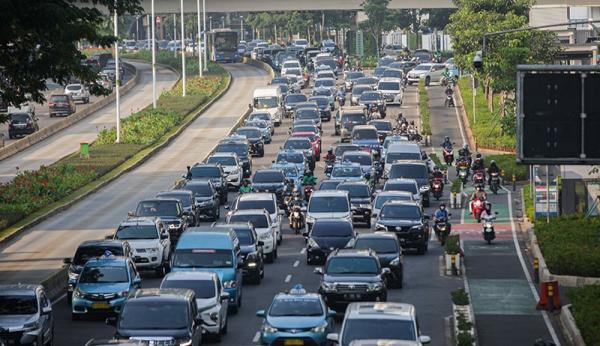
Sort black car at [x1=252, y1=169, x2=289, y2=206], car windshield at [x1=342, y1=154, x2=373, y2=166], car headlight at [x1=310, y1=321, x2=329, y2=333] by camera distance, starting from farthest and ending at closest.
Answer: car windshield at [x1=342, y1=154, x2=373, y2=166], black car at [x1=252, y1=169, x2=289, y2=206], car headlight at [x1=310, y1=321, x2=329, y2=333]

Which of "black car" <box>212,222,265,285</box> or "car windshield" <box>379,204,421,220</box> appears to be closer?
"black car" <box>212,222,265,285</box>

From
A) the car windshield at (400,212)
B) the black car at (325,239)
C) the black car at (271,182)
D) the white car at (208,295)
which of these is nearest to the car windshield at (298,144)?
the black car at (271,182)

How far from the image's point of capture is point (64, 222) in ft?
206

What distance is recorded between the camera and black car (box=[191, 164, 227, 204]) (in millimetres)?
66625

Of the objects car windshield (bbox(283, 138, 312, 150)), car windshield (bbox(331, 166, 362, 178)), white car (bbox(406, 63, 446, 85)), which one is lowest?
car windshield (bbox(331, 166, 362, 178))

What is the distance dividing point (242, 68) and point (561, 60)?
210 ft

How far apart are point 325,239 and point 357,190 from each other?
1017 cm

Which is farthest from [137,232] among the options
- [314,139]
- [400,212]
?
[314,139]

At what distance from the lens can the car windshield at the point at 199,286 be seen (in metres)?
37.6

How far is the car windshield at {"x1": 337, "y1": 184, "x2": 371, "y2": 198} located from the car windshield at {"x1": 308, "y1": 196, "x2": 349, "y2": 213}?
3701 mm

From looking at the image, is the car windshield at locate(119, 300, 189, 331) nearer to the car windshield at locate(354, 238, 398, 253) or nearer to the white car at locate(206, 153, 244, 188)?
the car windshield at locate(354, 238, 398, 253)

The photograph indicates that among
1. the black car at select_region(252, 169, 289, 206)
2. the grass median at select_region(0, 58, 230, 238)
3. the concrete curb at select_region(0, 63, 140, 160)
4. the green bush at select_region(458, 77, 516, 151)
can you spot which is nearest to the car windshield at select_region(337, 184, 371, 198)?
the black car at select_region(252, 169, 289, 206)

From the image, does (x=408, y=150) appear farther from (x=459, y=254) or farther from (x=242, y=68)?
(x=242, y=68)

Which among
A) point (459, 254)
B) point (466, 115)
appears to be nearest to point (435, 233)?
point (459, 254)
